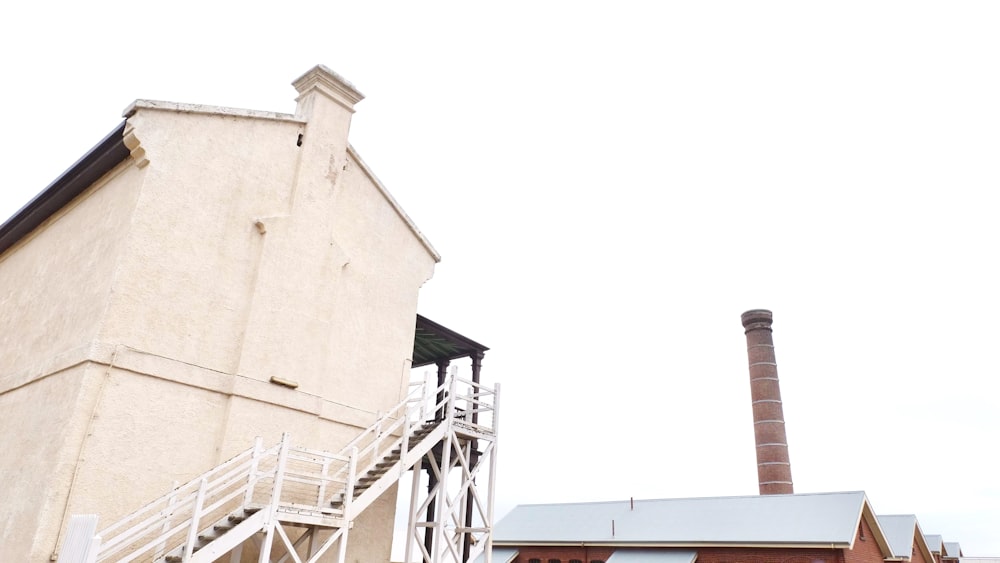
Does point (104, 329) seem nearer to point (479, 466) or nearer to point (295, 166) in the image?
point (295, 166)

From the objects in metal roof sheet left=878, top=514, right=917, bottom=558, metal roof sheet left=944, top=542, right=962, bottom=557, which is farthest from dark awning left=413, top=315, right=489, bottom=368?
metal roof sheet left=944, top=542, right=962, bottom=557

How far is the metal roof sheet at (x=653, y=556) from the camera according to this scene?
25016 mm

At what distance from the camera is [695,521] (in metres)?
26.4

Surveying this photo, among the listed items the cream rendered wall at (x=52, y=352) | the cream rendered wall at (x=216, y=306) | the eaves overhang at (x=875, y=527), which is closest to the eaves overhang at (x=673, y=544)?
the eaves overhang at (x=875, y=527)

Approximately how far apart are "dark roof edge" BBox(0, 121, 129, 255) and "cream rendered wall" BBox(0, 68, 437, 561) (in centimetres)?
34

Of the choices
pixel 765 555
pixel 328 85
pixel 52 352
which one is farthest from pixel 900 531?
pixel 52 352

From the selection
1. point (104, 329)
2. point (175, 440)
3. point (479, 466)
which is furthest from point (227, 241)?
point (479, 466)

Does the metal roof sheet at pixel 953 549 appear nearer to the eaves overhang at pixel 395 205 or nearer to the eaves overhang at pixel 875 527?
the eaves overhang at pixel 875 527

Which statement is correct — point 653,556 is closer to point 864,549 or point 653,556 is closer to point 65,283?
point 864,549

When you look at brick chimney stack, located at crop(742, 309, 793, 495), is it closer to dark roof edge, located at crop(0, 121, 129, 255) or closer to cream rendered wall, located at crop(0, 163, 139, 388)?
cream rendered wall, located at crop(0, 163, 139, 388)

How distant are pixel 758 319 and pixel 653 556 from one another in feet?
50.8

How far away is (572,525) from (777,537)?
413 inches

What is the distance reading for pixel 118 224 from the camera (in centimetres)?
1048

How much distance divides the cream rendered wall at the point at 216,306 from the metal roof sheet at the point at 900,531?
899 inches
